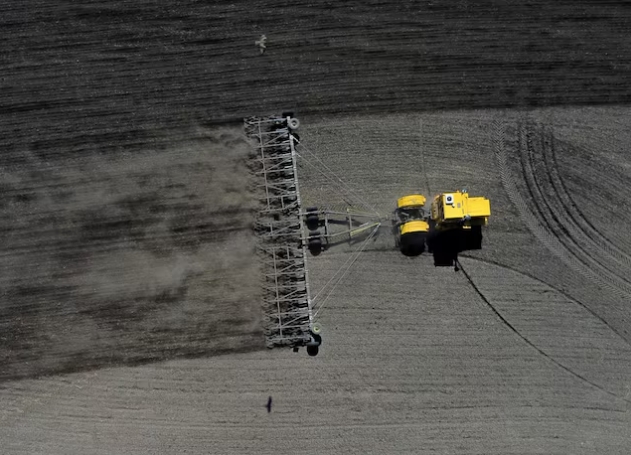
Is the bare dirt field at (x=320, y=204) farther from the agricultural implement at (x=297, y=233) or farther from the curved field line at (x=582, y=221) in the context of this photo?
the agricultural implement at (x=297, y=233)

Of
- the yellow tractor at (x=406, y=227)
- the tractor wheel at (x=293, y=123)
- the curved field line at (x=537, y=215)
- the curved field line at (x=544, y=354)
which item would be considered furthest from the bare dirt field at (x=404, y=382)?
the tractor wheel at (x=293, y=123)

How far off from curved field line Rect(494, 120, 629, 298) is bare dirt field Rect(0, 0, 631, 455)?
0.04 metres

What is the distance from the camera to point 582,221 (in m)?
8.56

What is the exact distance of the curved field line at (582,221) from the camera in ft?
28.0


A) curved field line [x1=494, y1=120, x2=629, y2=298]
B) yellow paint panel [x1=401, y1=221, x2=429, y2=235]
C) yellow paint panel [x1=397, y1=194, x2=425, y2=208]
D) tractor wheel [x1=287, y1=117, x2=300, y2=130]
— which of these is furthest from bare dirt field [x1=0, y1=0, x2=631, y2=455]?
yellow paint panel [x1=401, y1=221, x2=429, y2=235]

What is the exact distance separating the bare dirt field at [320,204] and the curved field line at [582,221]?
0.04m

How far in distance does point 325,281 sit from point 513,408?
3999 mm

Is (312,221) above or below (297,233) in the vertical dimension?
above

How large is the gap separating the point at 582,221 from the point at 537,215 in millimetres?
818

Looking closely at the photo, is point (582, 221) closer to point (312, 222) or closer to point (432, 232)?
point (432, 232)

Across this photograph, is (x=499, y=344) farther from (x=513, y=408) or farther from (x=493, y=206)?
(x=493, y=206)

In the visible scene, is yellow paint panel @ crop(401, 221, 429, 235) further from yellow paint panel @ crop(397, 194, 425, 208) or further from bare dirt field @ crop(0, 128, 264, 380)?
bare dirt field @ crop(0, 128, 264, 380)

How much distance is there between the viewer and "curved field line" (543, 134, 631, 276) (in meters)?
8.52

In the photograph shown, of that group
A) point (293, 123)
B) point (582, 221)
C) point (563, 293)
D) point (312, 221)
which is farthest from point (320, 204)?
point (582, 221)
